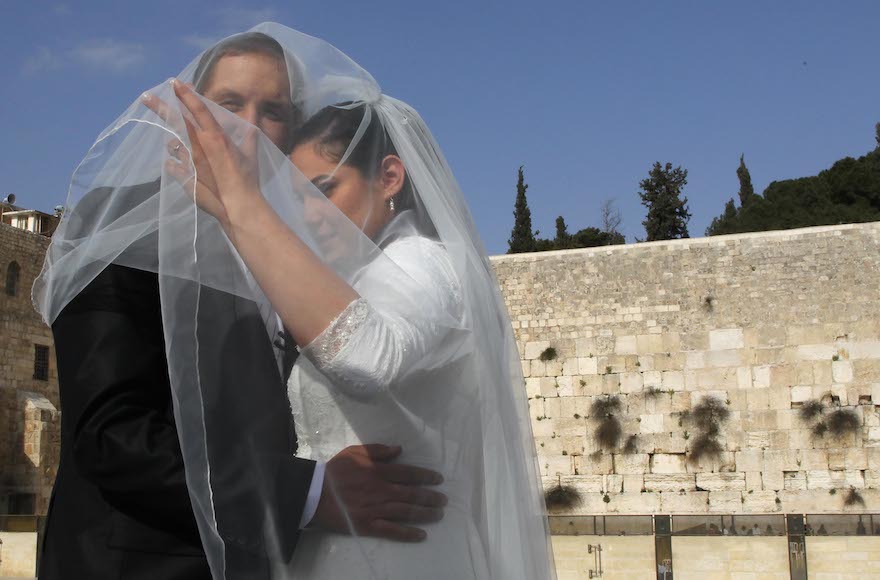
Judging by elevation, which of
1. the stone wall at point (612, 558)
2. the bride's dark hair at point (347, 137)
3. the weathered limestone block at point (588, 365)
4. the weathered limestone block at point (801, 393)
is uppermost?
the weathered limestone block at point (588, 365)

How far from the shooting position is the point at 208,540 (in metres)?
1.57

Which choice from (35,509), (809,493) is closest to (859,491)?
(809,493)

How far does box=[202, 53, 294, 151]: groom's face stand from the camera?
75.2 inches

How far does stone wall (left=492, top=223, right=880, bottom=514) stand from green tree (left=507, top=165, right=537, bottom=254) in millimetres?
13938

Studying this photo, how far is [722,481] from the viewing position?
599 inches

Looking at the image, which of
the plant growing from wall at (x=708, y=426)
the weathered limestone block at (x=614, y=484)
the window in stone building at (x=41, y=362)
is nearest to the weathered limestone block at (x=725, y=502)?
the plant growing from wall at (x=708, y=426)

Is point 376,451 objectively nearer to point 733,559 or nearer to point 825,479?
point 733,559

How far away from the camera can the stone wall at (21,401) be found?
52.6 feet

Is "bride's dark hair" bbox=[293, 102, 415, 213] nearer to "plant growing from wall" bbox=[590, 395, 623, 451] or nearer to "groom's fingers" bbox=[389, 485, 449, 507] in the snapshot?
"groom's fingers" bbox=[389, 485, 449, 507]

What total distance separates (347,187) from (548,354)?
14887mm

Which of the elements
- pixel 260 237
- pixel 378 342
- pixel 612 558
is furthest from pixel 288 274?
pixel 612 558

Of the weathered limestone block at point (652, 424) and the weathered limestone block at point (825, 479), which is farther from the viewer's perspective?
the weathered limestone block at point (652, 424)

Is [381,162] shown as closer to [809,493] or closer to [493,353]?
[493,353]

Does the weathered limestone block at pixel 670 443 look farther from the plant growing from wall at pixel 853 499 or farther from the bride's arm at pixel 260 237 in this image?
the bride's arm at pixel 260 237
